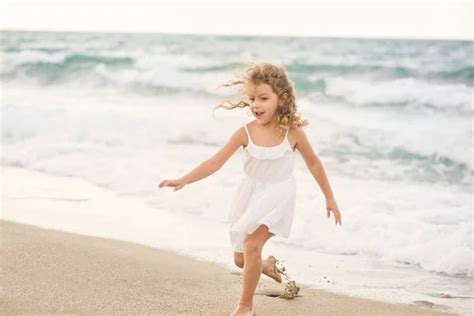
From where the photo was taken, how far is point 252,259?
11.7 ft

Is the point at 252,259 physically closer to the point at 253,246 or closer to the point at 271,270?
the point at 253,246

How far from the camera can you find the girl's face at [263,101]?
365 centimetres

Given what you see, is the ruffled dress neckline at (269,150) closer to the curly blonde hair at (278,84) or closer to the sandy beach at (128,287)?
the curly blonde hair at (278,84)

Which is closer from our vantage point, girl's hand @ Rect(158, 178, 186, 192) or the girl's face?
girl's hand @ Rect(158, 178, 186, 192)

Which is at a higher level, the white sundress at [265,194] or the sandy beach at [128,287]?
the white sundress at [265,194]

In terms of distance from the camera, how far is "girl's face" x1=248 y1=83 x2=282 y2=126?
3.65m

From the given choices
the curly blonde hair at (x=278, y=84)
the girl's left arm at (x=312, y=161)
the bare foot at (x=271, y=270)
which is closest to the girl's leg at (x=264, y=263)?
the bare foot at (x=271, y=270)

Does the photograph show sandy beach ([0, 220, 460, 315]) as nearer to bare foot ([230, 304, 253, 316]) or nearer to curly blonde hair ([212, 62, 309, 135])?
bare foot ([230, 304, 253, 316])

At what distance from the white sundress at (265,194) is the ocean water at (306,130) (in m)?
0.52

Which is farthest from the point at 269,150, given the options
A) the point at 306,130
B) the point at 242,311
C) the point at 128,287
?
the point at 306,130

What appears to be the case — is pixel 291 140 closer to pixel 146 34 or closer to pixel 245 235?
pixel 245 235

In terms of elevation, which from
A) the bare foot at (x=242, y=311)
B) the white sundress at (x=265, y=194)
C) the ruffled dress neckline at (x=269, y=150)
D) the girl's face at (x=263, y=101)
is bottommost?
the bare foot at (x=242, y=311)

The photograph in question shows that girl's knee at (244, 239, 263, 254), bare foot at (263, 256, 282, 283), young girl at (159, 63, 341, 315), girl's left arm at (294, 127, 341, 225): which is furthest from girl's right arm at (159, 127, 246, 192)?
bare foot at (263, 256, 282, 283)

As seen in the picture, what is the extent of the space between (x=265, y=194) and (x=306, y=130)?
8.01 m
